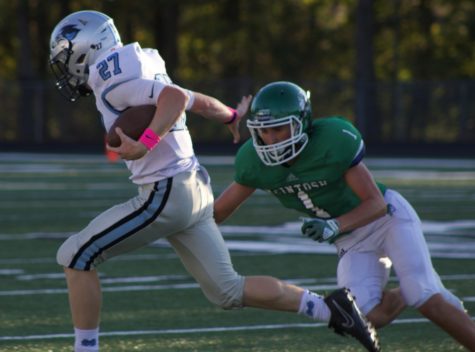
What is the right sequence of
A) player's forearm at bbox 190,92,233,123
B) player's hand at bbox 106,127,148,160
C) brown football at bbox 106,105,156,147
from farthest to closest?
player's forearm at bbox 190,92,233,123
brown football at bbox 106,105,156,147
player's hand at bbox 106,127,148,160

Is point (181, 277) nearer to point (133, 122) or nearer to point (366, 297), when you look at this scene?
point (366, 297)

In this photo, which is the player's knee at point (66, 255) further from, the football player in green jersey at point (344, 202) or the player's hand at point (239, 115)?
the player's hand at point (239, 115)

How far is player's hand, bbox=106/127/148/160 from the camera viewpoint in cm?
556

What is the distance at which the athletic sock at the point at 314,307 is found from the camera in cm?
583

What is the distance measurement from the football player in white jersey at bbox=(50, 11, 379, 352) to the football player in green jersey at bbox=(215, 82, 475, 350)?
26 centimetres

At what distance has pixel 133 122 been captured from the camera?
573 cm

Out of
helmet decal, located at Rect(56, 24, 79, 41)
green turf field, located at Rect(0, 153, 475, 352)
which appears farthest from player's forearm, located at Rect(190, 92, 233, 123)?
green turf field, located at Rect(0, 153, 475, 352)

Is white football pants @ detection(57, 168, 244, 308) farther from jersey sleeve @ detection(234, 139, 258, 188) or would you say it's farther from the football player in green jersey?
the football player in green jersey

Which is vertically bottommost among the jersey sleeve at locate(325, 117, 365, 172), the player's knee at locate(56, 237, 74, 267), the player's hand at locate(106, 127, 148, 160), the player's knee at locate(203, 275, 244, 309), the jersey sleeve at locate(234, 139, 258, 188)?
the player's knee at locate(203, 275, 244, 309)

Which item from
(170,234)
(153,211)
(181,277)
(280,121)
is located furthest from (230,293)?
(181,277)

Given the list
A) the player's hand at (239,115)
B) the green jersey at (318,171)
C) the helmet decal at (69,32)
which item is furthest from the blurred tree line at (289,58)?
the helmet decal at (69,32)

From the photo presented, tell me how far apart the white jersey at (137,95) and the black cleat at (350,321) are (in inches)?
34.4

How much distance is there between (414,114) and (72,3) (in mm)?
12304

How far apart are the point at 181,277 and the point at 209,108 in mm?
3346
